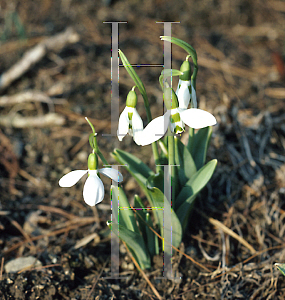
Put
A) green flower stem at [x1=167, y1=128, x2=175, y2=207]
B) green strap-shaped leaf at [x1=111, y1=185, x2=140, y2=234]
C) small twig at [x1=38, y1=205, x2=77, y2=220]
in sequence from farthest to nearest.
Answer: small twig at [x1=38, y1=205, x2=77, y2=220] → green strap-shaped leaf at [x1=111, y1=185, x2=140, y2=234] → green flower stem at [x1=167, y1=128, x2=175, y2=207]

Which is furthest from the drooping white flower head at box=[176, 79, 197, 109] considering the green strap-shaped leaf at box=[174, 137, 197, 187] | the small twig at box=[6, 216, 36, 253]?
the small twig at box=[6, 216, 36, 253]

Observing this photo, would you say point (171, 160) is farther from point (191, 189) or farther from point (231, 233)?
point (231, 233)

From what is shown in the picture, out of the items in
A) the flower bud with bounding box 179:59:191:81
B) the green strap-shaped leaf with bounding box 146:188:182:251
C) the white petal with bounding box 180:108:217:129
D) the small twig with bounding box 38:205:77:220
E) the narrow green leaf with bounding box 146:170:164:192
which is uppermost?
the flower bud with bounding box 179:59:191:81

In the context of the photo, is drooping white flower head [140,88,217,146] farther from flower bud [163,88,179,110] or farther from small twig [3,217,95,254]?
small twig [3,217,95,254]

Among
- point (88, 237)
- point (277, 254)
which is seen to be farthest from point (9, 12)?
point (277, 254)

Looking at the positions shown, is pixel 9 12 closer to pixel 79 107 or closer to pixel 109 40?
pixel 109 40

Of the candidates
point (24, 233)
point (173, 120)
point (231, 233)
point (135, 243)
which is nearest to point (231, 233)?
point (231, 233)
